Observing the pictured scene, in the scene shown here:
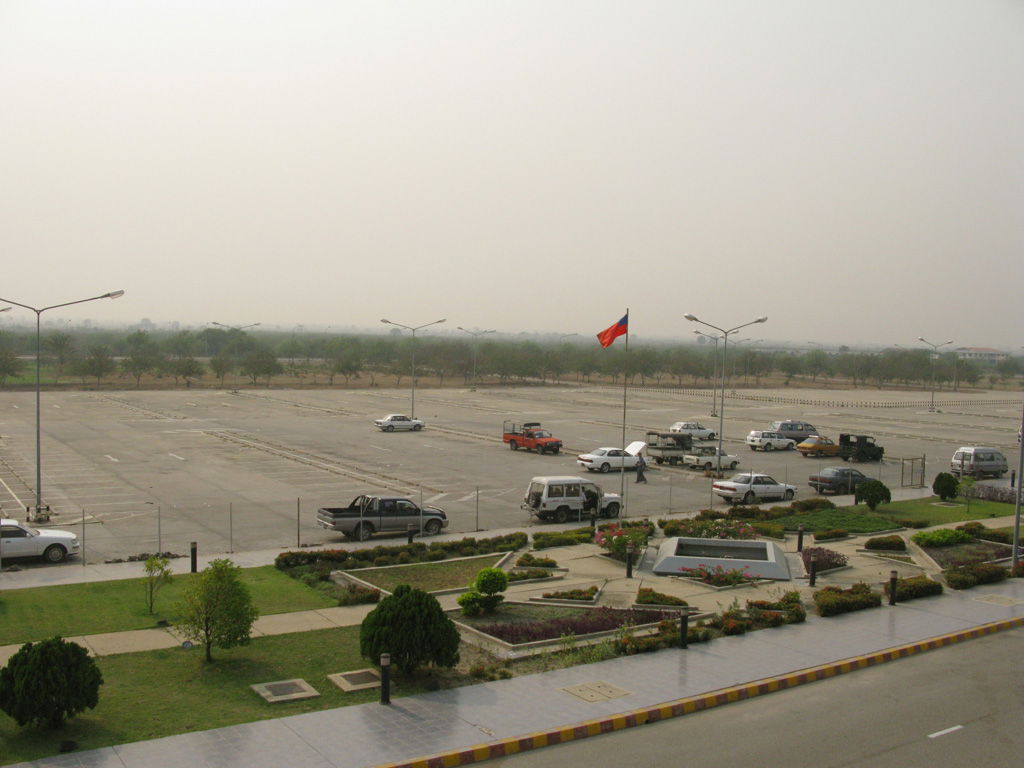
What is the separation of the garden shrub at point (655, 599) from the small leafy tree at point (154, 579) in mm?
10174

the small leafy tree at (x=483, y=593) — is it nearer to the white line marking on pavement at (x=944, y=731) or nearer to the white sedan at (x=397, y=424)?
the white line marking on pavement at (x=944, y=731)

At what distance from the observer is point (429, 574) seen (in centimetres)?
2386

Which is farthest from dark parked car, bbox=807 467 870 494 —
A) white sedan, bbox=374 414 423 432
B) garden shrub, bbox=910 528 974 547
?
white sedan, bbox=374 414 423 432

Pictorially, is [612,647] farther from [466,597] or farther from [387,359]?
[387,359]

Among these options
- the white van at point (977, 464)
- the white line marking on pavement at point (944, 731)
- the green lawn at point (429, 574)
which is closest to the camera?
the white line marking on pavement at point (944, 731)

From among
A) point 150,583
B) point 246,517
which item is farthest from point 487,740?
point 246,517

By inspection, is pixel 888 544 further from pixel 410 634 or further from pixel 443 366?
pixel 443 366

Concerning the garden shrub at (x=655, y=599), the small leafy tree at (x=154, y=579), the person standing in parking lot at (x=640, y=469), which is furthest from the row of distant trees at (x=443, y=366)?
the garden shrub at (x=655, y=599)

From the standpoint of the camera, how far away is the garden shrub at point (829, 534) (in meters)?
29.4

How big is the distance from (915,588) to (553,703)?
11.7m

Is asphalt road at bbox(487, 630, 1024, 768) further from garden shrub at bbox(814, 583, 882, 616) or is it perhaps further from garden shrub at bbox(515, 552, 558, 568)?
garden shrub at bbox(515, 552, 558, 568)

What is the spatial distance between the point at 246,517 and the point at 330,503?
3.80 m

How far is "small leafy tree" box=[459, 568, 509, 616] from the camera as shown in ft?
65.3

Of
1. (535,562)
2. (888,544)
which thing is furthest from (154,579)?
(888,544)
